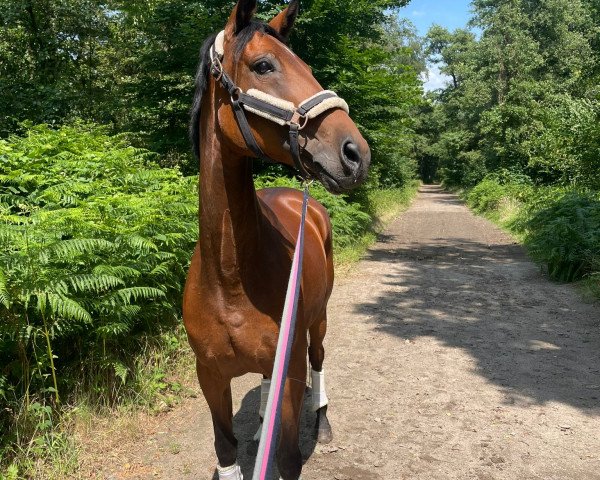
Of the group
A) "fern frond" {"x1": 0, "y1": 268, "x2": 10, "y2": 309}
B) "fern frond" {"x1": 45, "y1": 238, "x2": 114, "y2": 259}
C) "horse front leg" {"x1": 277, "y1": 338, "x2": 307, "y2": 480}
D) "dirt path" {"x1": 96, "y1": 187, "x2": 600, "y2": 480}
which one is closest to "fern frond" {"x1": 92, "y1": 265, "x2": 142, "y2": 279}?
"fern frond" {"x1": 45, "y1": 238, "x2": 114, "y2": 259}

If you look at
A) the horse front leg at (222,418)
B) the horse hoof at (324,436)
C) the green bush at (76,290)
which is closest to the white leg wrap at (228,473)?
the horse front leg at (222,418)

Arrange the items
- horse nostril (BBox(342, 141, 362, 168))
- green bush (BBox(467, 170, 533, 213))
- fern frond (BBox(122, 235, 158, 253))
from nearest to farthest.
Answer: horse nostril (BBox(342, 141, 362, 168)) < fern frond (BBox(122, 235, 158, 253)) < green bush (BBox(467, 170, 533, 213))

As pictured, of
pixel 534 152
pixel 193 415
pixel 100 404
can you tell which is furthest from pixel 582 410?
pixel 534 152

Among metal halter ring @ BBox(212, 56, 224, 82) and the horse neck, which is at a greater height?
metal halter ring @ BBox(212, 56, 224, 82)

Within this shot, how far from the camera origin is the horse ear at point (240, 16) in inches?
74.7

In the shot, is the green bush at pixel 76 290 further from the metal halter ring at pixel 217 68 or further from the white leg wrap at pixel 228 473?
the metal halter ring at pixel 217 68

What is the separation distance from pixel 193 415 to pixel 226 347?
83.7 inches

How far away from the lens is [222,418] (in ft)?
8.62

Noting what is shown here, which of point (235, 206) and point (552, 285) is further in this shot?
point (552, 285)

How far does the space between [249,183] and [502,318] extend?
5657 millimetres

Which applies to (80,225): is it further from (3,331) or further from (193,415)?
(193,415)

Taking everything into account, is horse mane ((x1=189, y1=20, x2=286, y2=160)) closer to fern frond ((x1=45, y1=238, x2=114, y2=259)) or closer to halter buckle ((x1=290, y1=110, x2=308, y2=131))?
halter buckle ((x1=290, y1=110, x2=308, y2=131))

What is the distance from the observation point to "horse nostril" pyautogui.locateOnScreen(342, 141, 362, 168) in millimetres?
1648

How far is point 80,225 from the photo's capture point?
375cm
